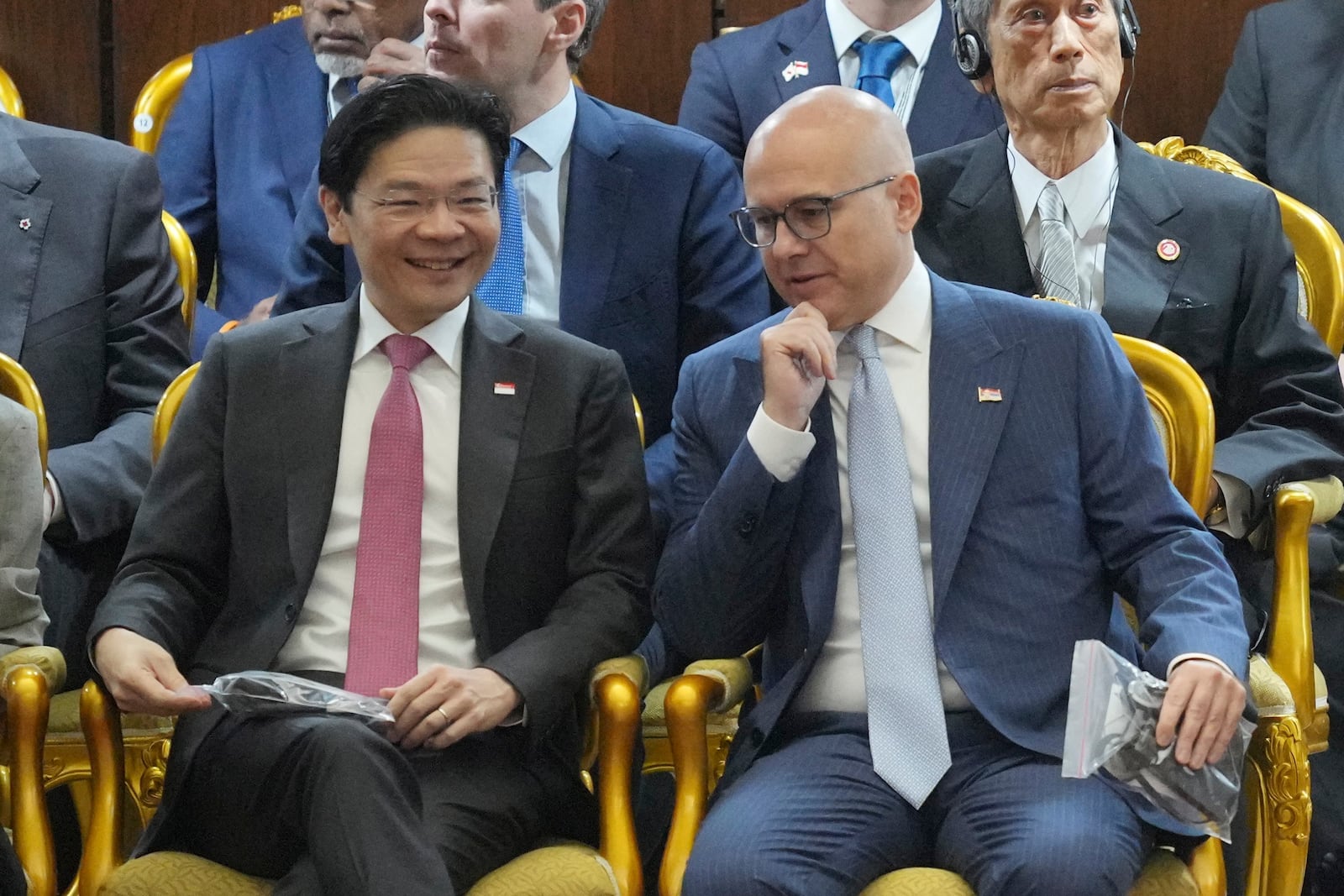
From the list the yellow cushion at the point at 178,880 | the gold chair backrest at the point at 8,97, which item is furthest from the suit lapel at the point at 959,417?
the gold chair backrest at the point at 8,97

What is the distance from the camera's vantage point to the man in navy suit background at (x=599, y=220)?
9.41 feet

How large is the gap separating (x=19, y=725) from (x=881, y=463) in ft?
3.29

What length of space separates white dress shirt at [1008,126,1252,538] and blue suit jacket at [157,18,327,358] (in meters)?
1.29

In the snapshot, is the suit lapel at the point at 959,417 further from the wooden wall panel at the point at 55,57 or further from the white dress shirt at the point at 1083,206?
the wooden wall panel at the point at 55,57

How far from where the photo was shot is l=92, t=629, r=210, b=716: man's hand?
6.71 ft

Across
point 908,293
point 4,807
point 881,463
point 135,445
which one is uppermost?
point 908,293

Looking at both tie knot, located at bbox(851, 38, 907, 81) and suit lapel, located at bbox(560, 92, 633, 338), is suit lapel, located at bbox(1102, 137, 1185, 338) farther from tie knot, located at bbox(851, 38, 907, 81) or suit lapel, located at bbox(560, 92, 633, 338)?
suit lapel, located at bbox(560, 92, 633, 338)

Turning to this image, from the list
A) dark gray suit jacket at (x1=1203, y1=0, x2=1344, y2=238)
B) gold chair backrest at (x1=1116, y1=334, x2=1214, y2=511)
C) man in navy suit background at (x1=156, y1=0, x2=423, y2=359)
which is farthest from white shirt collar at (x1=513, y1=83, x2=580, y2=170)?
dark gray suit jacket at (x1=1203, y1=0, x2=1344, y2=238)

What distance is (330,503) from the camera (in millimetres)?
2242

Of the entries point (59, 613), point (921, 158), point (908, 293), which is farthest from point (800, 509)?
point (59, 613)

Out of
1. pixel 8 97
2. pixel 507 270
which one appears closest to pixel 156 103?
pixel 8 97

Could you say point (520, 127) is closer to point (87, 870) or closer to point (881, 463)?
point (881, 463)

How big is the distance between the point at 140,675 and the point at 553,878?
0.50 m

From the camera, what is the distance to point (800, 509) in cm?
219
